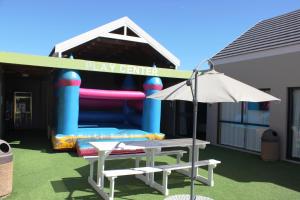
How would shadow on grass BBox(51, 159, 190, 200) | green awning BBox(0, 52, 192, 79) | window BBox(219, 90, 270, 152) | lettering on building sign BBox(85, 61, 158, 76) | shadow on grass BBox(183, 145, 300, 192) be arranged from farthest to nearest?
window BBox(219, 90, 270, 152) < lettering on building sign BBox(85, 61, 158, 76) < green awning BBox(0, 52, 192, 79) < shadow on grass BBox(183, 145, 300, 192) < shadow on grass BBox(51, 159, 190, 200)

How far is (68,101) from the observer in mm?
9344

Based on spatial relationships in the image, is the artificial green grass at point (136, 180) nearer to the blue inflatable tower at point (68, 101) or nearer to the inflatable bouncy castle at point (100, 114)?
the inflatable bouncy castle at point (100, 114)

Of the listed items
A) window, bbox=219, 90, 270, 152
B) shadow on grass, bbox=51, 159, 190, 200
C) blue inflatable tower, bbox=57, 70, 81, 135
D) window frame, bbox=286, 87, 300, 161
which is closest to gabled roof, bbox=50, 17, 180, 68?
blue inflatable tower, bbox=57, 70, 81, 135

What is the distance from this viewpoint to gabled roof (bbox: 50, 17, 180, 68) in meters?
10.3

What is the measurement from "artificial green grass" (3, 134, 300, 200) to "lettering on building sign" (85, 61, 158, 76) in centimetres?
267

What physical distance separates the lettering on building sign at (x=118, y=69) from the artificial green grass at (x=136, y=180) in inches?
105

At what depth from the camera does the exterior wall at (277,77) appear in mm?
9336

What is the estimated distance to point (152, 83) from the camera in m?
10.7

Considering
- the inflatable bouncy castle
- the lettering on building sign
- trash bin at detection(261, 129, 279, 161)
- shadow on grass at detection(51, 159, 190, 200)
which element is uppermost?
the lettering on building sign

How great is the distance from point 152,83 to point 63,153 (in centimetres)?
361

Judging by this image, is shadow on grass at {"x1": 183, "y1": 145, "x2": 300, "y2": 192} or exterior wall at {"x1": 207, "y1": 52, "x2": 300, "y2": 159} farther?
exterior wall at {"x1": 207, "y1": 52, "x2": 300, "y2": 159}

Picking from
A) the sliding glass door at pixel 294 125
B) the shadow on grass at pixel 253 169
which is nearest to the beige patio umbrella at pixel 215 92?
the shadow on grass at pixel 253 169

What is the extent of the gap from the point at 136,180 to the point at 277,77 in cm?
571

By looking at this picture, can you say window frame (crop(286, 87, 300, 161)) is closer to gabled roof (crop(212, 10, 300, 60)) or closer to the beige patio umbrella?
gabled roof (crop(212, 10, 300, 60))
